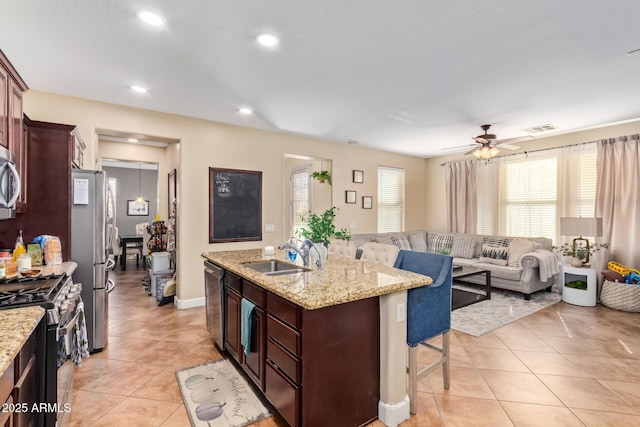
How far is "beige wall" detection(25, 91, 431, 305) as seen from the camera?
3.62m

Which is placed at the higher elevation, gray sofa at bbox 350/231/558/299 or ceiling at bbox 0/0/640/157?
ceiling at bbox 0/0/640/157

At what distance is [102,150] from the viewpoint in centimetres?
569

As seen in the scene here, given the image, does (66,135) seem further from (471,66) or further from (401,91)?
(471,66)

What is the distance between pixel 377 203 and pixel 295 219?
174cm

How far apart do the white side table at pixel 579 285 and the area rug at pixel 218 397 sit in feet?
15.3

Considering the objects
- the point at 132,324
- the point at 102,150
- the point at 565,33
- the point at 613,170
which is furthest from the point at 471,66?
the point at 102,150

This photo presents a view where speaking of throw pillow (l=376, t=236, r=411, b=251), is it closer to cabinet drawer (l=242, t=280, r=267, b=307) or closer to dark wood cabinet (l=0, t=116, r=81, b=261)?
cabinet drawer (l=242, t=280, r=267, b=307)

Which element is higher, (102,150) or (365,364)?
(102,150)

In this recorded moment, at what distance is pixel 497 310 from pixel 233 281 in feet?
11.7

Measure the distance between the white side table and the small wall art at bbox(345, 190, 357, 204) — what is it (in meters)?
3.46

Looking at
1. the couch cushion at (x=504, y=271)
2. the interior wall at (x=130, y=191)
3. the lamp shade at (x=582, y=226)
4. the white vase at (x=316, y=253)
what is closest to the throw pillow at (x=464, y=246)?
the couch cushion at (x=504, y=271)

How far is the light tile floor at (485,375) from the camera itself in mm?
2100

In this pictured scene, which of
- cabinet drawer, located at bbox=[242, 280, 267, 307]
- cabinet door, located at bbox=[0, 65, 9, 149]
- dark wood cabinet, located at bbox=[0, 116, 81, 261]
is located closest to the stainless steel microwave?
cabinet door, located at bbox=[0, 65, 9, 149]

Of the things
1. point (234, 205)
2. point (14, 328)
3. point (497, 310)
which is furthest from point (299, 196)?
point (14, 328)
